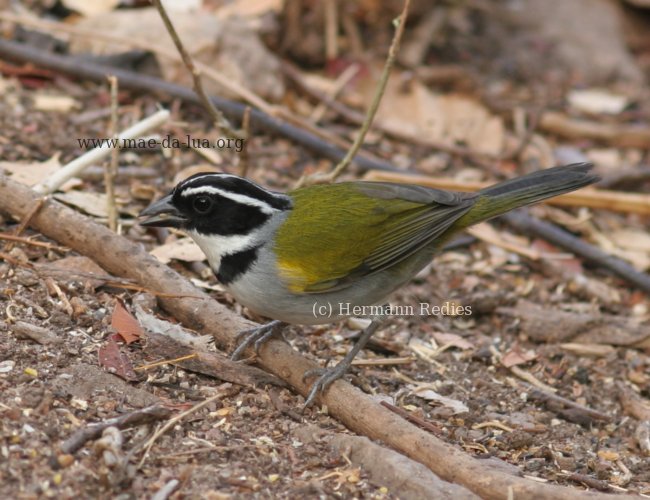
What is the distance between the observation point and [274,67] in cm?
923

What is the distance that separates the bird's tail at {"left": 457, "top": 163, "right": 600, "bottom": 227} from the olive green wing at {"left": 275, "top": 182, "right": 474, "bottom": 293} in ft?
0.43

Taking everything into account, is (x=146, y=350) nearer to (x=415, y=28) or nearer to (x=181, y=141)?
(x=181, y=141)

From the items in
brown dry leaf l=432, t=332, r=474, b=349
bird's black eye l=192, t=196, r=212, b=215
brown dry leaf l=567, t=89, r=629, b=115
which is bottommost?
brown dry leaf l=432, t=332, r=474, b=349

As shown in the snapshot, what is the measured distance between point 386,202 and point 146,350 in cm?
181

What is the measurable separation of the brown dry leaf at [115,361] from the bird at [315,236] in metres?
0.68

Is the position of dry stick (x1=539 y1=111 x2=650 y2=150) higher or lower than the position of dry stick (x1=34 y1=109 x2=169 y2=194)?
lower

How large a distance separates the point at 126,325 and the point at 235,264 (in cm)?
75

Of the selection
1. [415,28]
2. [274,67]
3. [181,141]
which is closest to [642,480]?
[181,141]

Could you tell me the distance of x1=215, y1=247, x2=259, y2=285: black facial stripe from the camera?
5.29 metres

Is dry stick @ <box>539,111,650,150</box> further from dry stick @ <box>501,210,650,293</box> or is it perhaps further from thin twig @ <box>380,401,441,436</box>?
thin twig @ <box>380,401,441,436</box>

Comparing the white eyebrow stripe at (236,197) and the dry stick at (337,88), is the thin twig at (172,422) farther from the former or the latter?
the dry stick at (337,88)

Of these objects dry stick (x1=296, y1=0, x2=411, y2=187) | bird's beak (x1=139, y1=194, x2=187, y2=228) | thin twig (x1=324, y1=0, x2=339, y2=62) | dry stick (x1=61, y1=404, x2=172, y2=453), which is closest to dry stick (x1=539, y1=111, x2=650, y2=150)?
thin twig (x1=324, y1=0, x2=339, y2=62)

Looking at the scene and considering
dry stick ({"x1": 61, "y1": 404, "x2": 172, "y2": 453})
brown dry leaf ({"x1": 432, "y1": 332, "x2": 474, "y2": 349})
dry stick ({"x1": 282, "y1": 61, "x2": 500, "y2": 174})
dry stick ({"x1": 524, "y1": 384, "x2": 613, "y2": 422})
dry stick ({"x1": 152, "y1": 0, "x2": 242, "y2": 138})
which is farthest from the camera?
dry stick ({"x1": 282, "y1": 61, "x2": 500, "y2": 174})

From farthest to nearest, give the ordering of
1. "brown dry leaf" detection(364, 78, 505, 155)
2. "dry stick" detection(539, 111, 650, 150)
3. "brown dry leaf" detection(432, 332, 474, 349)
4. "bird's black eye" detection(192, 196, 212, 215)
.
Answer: "dry stick" detection(539, 111, 650, 150) → "brown dry leaf" detection(364, 78, 505, 155) → "brown dry leaf" detection(432, 332, 474, 349) → "bird's black eye" detection(192, 196, 212, 215)
